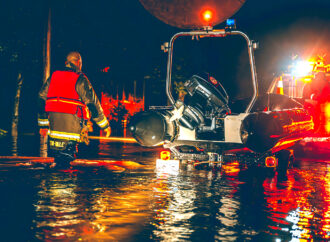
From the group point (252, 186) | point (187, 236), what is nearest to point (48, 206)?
point (187, 236)

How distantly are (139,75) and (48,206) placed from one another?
31.5 metres

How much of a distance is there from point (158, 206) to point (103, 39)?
22039mm

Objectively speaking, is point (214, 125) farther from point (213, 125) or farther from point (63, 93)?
point (63, 93)

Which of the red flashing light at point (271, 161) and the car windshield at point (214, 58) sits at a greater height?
the car windshield at point (214, 58)

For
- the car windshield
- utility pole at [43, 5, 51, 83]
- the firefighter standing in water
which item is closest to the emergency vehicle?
the car windshield

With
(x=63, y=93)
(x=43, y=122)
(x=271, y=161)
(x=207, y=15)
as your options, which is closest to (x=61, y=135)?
(x=43, y=122)

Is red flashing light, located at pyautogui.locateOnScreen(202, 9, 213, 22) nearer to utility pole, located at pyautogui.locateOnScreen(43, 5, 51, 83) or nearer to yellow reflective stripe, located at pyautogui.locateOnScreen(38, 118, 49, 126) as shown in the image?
yellow reflective stripe, located at pyautogui.locateOnScreen(38, 118, 49, 126)

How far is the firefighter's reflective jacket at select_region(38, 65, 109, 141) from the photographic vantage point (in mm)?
8969

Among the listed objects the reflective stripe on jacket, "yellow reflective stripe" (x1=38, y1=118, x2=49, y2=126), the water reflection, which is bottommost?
the water reflection

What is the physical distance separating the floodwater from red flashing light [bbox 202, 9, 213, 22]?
9.72ft

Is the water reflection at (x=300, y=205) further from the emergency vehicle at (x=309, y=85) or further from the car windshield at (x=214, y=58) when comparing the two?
the car windshield at (x=214, y=58)

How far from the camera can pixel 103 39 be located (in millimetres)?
27562

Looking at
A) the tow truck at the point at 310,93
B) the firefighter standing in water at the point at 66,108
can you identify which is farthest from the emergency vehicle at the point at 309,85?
the firefighter standing in water at the point at 66,108

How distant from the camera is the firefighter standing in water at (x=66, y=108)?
898cm
